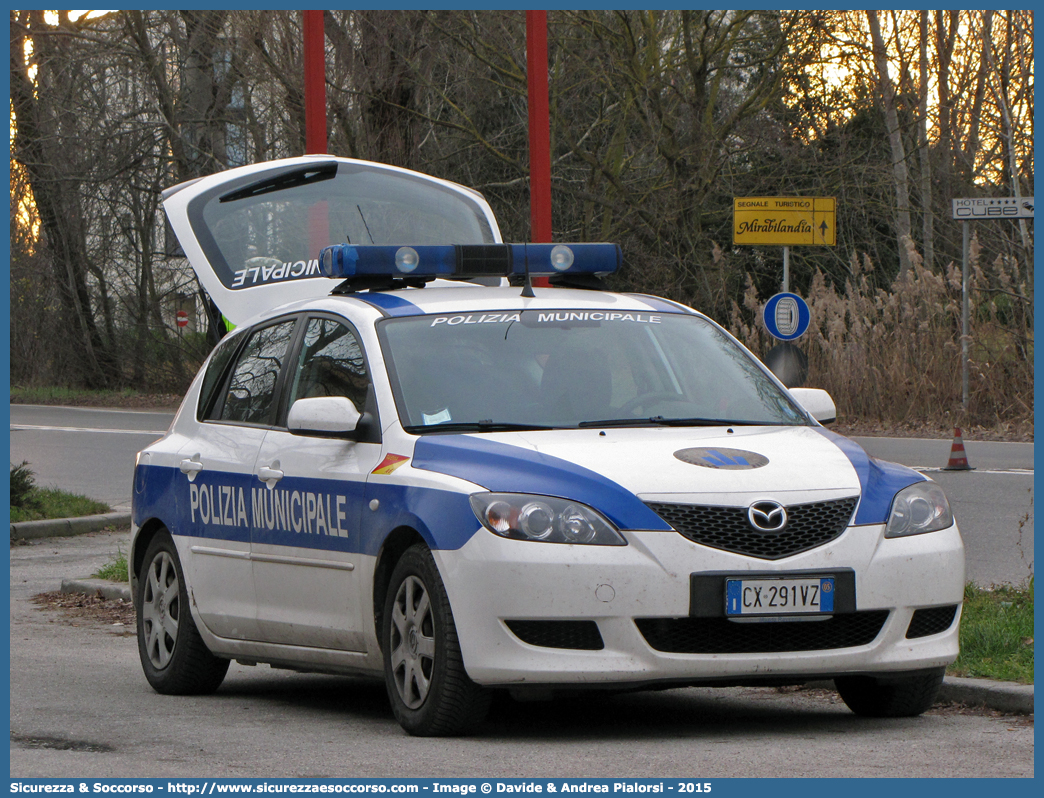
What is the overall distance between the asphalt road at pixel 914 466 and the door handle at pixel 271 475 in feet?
12.8

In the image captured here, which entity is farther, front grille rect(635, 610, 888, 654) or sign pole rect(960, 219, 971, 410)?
sign pole rect(960, 219, 971, 410)

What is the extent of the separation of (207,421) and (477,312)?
1681mm

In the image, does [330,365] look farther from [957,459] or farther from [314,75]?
[957,459]

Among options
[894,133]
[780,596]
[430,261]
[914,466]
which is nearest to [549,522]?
[780,596]

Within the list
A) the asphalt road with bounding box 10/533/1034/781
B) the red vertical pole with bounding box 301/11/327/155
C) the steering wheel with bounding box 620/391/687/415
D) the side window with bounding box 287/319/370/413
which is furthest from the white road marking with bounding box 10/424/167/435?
the steering wheel with bounding box 620/391/687/415

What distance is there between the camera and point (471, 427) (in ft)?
21.4

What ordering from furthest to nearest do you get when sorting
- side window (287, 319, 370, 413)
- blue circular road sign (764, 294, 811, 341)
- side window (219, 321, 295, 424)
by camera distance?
blue circular road sign (764, 294, 811, 341), side window (219, 321, 295, 424), side window (287, 319, 370, 413)

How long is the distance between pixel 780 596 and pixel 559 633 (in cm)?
75

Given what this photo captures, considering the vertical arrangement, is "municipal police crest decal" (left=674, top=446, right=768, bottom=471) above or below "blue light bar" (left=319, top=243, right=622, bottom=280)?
below

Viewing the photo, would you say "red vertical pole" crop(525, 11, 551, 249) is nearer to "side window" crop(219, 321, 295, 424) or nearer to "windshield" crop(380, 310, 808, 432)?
"side window" crop(219, 321, 295, 424)

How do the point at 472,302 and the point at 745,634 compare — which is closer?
the point at 745,634

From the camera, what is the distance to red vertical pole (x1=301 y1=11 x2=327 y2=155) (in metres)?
16.2

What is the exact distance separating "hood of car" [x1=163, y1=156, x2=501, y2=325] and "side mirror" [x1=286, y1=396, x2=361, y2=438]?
5862 millimetres

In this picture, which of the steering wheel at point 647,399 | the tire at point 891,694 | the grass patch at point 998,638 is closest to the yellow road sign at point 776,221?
the grass patch at point 998,638
